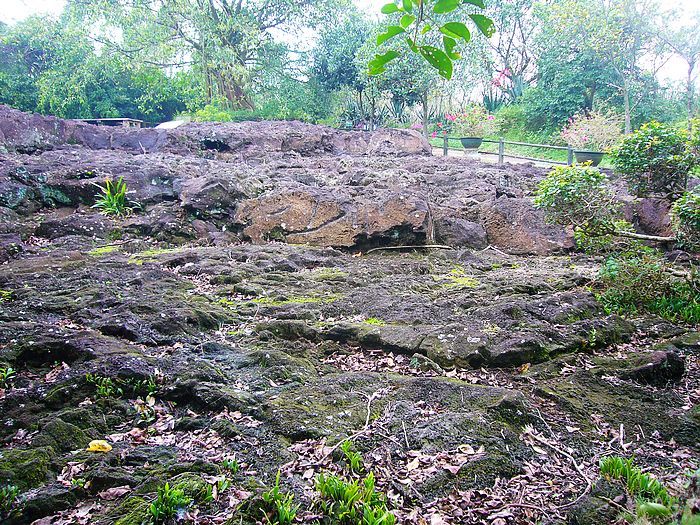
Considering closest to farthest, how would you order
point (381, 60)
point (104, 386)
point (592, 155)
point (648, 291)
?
1. point (381, 60)
2. point (104, 386)
3. point (648, 291)
4. point (592, 155)

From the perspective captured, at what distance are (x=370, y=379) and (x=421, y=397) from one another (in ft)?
1.21

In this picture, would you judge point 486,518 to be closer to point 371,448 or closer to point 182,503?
point 371,448

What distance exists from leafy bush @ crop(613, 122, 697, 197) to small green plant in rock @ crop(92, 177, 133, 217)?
22.1 feet

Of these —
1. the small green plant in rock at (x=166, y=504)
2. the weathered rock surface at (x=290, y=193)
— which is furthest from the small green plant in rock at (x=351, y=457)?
the weathered rock surface at (x=290, y=193)

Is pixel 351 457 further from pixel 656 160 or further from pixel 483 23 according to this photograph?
pixel 656 160

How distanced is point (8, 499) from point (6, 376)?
Result: 1.14 metres

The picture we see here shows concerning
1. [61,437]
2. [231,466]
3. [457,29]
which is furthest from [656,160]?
[61,437]

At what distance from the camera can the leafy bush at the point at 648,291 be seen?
432cm

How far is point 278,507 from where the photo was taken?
201 cm

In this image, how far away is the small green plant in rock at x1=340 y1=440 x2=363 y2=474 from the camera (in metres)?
2.35

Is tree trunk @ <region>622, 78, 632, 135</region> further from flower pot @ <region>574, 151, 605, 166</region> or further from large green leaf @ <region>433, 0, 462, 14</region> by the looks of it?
large green leaf @ <region>433, 0, 462, 14</region>

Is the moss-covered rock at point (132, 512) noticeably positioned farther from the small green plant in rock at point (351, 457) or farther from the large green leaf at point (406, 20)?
the large green leaf at point (406, 20)

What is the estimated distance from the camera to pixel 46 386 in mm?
2768

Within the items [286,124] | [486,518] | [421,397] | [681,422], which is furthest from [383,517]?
[286,124]
